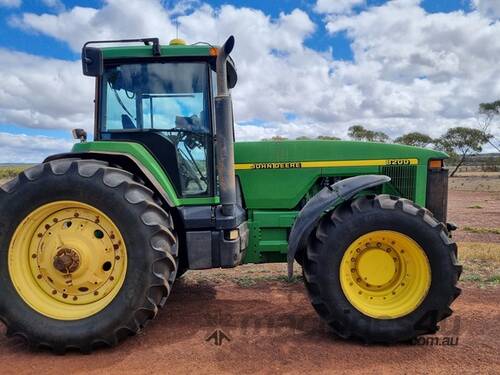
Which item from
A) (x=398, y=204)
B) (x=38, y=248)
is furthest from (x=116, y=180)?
(x=398, y=204)

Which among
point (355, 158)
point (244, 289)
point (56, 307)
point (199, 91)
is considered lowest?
point (244, 289)

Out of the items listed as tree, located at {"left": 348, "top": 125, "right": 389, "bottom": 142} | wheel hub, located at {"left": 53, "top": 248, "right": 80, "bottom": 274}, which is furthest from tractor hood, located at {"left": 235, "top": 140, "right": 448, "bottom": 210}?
tree, located at {"left": 348, "top": 125, "right": 389, "bottom": 142}

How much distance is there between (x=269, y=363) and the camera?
338 cm

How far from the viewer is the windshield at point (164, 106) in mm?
4133

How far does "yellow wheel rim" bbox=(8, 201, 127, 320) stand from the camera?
3686 millimetres

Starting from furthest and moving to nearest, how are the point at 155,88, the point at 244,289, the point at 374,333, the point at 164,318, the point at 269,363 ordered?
the point at 244,289 < the point at 164,318 < the point at 155,88 < the point at 374,333 < the point at 269,363

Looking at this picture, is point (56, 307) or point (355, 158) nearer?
point (56, 307)

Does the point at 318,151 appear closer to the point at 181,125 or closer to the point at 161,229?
the point at 181,125

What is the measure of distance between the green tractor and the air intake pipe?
0.01m

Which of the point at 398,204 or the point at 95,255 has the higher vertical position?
the point at 398,204

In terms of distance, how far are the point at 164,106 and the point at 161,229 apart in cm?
122

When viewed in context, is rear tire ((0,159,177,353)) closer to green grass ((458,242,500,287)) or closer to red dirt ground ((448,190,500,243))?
green grass ((458,242,500,287))

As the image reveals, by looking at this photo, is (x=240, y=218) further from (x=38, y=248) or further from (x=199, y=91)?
(x=38, y=248)

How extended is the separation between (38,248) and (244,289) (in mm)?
2502
